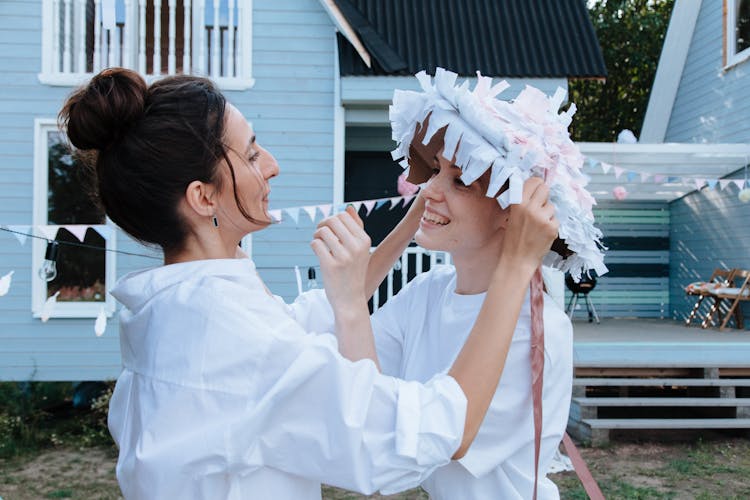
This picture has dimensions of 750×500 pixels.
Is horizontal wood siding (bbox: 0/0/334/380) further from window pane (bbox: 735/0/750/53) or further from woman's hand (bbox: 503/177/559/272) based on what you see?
woman's hand (bbox: 503/177/559/272)

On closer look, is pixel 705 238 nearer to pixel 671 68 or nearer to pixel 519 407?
pixel 671 68

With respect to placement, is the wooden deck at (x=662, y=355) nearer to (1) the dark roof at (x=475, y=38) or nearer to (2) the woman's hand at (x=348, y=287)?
(1) the dark roof at (x=475, y=38)

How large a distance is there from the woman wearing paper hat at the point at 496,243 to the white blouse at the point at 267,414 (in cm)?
28

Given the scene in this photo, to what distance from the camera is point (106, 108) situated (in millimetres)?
1257

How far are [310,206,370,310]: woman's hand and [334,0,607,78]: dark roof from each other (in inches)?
234

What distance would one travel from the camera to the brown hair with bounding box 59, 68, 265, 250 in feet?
4.15

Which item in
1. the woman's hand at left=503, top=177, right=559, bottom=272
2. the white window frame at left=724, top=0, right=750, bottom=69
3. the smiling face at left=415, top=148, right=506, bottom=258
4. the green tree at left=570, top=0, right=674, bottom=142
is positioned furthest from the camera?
the green tree at left=570, top=0, right=674, bottom=142

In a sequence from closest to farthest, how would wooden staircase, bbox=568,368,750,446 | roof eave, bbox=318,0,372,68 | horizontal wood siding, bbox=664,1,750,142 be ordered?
wooden staircase, bbox=568,368,750,446 → roof eave, bbox=318,0,372,68 → horizontal wood siding, bbox=664,1,750,142

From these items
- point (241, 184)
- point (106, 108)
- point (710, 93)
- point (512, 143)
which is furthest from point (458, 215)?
point (710, 93)

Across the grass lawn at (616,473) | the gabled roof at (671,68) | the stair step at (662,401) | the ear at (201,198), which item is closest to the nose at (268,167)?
the ear at (201,198)

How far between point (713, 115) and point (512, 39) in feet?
14.5

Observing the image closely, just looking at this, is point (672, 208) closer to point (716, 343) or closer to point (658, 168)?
point (658, 168)

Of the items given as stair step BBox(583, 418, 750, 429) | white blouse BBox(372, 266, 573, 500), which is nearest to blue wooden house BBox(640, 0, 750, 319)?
stair step BBox(583, 418, 750, 429)

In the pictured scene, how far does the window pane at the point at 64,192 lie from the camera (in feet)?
23.7
